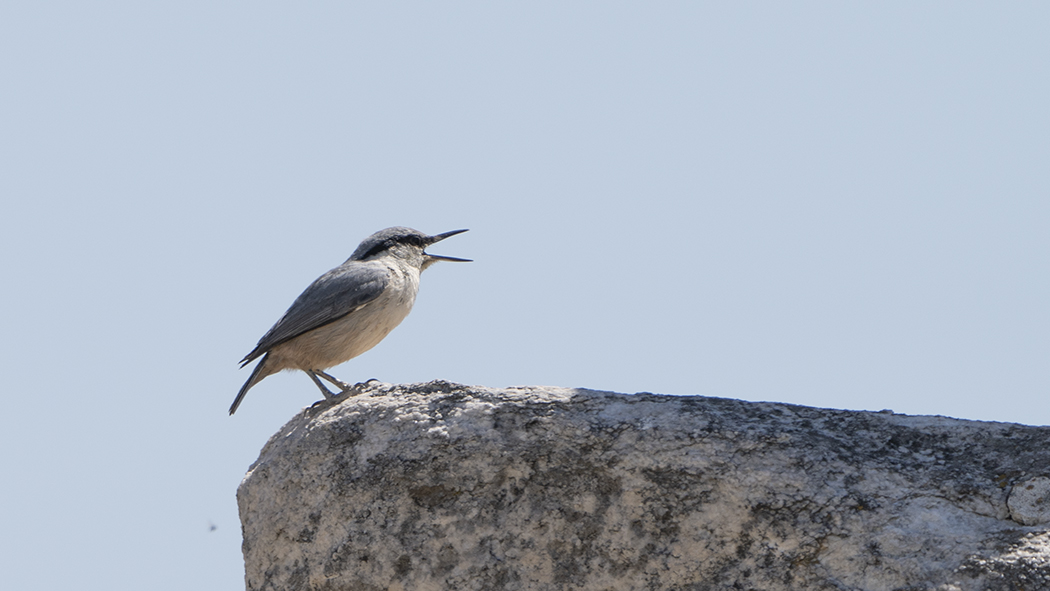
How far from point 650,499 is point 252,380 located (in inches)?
154

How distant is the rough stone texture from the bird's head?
3.51 m

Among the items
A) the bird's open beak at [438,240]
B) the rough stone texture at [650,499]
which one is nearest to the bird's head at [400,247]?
the bird's open beak at [438,240]

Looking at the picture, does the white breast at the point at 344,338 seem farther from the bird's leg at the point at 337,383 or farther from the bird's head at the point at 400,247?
the bird's head at the point at 400,247

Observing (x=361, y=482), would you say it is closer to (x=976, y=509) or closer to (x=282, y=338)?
(x=976, y=509)

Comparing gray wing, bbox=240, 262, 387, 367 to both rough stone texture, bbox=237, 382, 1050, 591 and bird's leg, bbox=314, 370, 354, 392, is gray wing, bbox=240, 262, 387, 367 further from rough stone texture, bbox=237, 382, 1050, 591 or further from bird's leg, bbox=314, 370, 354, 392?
rough stone texture, bbox=237, 382, 1050, 591

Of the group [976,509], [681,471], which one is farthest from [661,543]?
A: [976,509]

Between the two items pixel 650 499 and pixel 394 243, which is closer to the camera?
pixel 650 499

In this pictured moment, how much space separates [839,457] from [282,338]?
166 inches

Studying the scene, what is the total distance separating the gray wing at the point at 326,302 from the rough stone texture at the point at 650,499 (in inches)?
99.2

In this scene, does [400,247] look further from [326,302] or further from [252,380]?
[252,380]

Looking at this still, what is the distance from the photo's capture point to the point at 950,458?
3.58 meters

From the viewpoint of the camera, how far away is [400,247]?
7.71 m

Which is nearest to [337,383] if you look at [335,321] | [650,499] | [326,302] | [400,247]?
[335,321]

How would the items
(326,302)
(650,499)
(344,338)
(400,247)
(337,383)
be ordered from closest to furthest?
1. (650,499)
2. (337,383)
3. (344,338)
4. (326,302)
5. (400,247)
